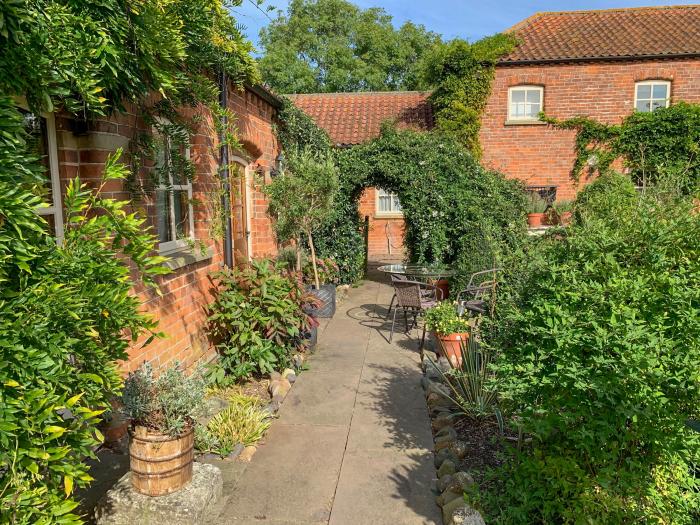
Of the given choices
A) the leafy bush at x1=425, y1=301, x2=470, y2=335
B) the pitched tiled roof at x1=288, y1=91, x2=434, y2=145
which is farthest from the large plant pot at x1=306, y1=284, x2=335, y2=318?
the pitched tiled roof at x1=288, y1=91, x2=434, y2=145

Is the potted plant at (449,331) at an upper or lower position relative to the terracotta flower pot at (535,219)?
lower

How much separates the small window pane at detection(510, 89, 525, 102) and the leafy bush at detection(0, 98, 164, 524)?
43.9 ft

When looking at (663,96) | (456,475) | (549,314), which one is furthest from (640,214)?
(663,96)

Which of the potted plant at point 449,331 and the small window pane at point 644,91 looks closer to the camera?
the potted plant at point 449,331

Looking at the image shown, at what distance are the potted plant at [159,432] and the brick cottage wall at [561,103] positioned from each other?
36.3ft

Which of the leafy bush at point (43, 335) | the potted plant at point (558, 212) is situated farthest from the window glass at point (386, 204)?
the leafy bush at point (43, 335)

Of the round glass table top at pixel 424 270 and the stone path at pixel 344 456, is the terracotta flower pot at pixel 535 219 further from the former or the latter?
the stone path at pixel 344 456

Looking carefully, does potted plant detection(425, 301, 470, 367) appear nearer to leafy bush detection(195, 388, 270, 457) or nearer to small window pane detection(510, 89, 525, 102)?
leafy bush detection(195, 388, 270, 457)

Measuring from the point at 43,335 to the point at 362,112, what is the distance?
15.7 m

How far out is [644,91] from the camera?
13195mm

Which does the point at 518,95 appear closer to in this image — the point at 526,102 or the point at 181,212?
the point at 526,102

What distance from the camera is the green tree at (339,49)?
2758 cm

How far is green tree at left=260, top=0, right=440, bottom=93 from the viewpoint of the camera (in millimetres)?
27578

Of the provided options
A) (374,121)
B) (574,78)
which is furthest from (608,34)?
(374,121)
